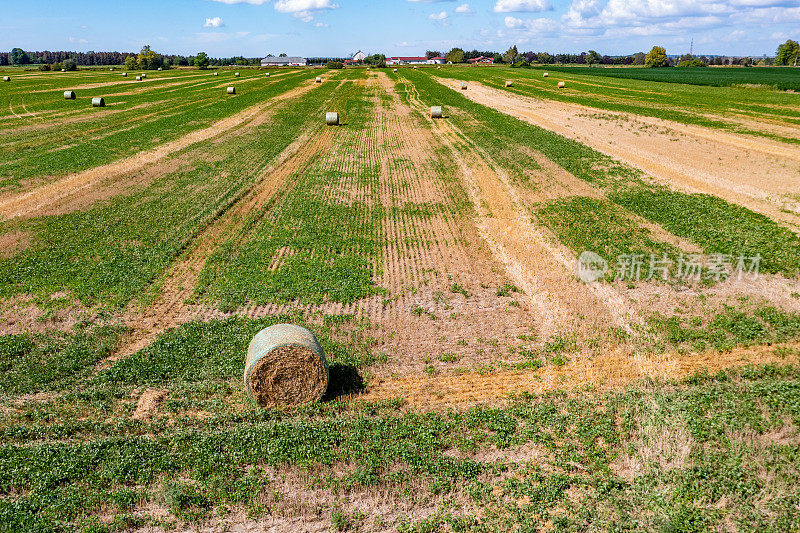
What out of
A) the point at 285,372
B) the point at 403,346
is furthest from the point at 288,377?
the point at 403,346

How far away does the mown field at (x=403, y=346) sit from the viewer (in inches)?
331

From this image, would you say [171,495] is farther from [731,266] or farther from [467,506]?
[731,266]

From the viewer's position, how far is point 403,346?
13148mm

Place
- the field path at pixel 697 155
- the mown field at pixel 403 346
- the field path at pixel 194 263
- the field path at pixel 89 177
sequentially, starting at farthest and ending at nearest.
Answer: the field path at pixel 697 155, the field path at pixel 89 177, the field path at pixel 194 263, the mown field at pixel 403 346

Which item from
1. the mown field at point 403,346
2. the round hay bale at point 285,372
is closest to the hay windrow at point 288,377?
the round hay bale at point 285,372

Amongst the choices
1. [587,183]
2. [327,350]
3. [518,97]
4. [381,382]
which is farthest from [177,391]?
[518,97]

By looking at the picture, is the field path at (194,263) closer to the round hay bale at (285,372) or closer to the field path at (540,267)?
the round hay bale at (285,372)

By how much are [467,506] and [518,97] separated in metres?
62.8

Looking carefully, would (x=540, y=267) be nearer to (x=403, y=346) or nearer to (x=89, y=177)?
(x=403, y=346)

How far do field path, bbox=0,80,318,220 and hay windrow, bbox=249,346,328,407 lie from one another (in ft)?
59.5

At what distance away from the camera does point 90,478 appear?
866 centimetres

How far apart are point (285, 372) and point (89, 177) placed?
2333 cm

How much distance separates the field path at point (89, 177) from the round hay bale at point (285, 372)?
1801 cm

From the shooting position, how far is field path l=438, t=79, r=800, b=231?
24.5 m
